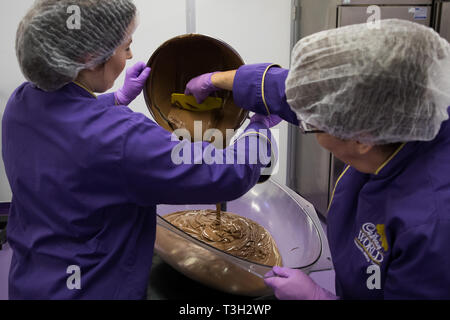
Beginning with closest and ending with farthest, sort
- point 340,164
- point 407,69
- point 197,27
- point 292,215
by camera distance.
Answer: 1. point 407,69
2. point 292,215
3. point 340,164
4. point 197,27

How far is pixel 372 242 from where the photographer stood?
77 cm

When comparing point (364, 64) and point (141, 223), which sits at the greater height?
point (364, 64)

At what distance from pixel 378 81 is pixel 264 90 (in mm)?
397

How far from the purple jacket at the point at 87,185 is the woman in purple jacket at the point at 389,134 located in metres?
0.25

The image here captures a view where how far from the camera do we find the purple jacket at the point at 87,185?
0.78m

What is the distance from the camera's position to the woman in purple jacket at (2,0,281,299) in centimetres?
78

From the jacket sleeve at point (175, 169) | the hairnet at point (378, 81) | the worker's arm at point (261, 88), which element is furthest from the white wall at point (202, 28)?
the hairnet at point (378, 81)

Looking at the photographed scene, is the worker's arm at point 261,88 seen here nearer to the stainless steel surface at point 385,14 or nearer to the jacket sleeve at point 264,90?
the jacket sleeve at point 264,90

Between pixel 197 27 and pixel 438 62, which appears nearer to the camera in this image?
pixel 438 62

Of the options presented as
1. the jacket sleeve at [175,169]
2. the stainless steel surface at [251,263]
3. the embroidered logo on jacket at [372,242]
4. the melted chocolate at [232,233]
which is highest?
the jacket sleeve at [175,169]

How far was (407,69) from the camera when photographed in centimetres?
62
